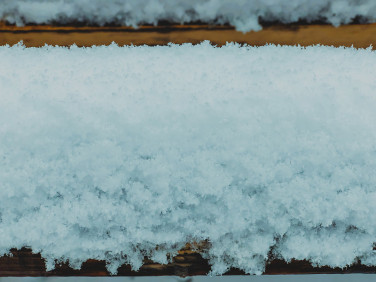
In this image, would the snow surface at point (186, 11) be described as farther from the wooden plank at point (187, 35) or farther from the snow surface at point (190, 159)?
the snow surface at point (190, 159)

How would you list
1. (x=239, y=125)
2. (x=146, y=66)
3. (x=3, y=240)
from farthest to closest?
1. (x=146, y=66)
2. (x=239, y=125)
3. (x=3, y=240)

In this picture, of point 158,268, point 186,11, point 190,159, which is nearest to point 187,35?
point 186,11

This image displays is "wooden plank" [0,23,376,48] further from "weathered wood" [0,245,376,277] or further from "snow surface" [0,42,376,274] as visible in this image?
"weathered wood" [0,245,376,277]

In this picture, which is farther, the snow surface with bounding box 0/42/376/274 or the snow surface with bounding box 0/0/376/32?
the snow surface with bounding box 0/0/376/32

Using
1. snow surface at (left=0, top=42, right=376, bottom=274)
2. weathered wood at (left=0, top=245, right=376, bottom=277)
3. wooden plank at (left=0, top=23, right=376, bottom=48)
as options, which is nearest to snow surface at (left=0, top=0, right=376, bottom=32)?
wooden plank at (left=0, top=23, right=376, bottom=48)

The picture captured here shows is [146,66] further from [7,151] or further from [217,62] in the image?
[7,151]

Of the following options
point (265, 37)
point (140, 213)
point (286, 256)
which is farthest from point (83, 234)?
point (265, 37)
